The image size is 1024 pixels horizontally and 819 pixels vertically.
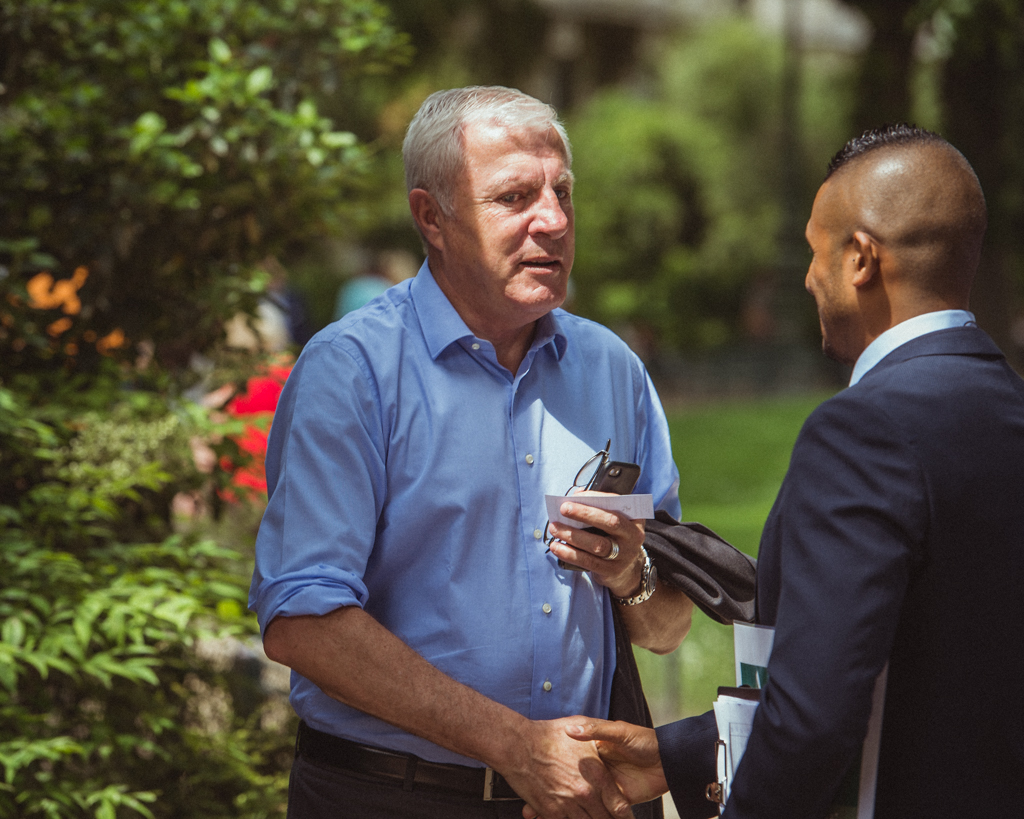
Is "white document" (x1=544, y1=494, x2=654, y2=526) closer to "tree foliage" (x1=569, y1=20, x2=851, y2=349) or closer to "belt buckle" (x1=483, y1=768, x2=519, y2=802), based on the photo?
"belt buckle" (x1=483, y1=768, x2=519, y2=802)

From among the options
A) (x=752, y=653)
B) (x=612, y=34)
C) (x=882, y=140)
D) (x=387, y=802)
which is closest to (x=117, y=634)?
(x=387, y=802)

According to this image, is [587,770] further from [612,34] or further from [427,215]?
[612,34]

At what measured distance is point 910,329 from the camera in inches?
71.5

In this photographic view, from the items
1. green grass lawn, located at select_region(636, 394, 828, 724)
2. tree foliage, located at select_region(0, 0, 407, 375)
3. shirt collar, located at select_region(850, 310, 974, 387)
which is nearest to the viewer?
shirt collar, located at select_region(850, 310, 974, 387)

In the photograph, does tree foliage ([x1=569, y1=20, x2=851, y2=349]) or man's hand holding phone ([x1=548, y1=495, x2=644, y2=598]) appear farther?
tree foliage ([x1=569, y1=20, x2=851, y2=349])

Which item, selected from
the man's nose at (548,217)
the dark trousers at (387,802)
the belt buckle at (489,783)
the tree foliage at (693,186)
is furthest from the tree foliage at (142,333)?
the tree foliage at (693,186)

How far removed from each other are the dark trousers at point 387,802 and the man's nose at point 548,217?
1.13m

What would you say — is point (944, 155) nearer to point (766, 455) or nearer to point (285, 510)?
point (285, 510)

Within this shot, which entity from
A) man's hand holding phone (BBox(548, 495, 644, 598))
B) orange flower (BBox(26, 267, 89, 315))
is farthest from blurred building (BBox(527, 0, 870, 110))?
man's hand holding phone (BBox(548, 495, 644, 598))

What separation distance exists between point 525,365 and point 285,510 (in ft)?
1.99

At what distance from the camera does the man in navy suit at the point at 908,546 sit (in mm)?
1673

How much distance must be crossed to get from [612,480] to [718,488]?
36.2ft

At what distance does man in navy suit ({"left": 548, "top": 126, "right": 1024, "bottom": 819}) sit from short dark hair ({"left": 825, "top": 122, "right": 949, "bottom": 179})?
19mm

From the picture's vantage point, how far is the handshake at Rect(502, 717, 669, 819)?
216 cm
